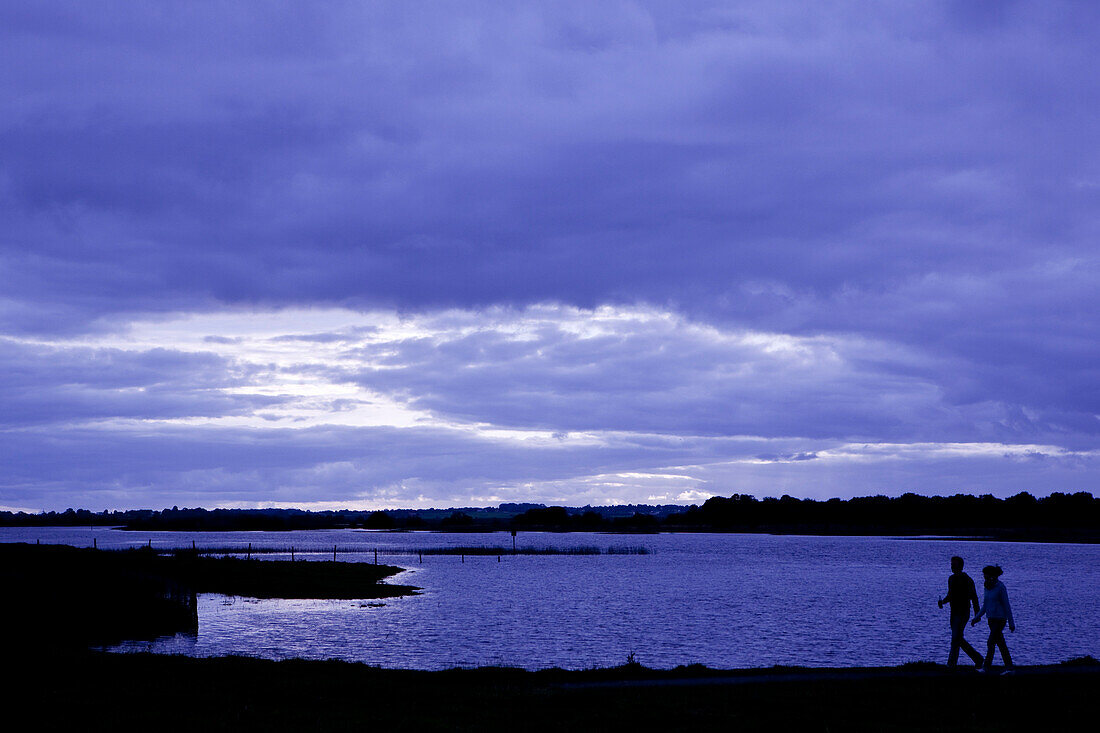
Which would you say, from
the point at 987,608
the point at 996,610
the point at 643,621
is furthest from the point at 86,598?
the point at 996,610

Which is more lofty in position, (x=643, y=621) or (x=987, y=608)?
(x=987, y=608)

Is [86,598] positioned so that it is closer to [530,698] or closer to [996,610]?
[530,698]

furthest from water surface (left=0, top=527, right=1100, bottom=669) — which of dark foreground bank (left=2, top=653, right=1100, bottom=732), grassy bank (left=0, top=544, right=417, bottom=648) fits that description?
dark foreground bank (left=2, top=653, right=1100, bottom=732)

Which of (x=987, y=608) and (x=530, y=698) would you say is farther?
(x=987, y=608)

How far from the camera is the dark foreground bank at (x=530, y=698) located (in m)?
18.1

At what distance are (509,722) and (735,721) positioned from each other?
425cm

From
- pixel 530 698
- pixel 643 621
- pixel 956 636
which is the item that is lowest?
pixel 643 621

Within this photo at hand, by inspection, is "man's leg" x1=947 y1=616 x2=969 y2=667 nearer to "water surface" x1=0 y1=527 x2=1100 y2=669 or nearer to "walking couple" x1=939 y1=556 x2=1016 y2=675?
"walking couple" x1=939 y1=556 x2=1016 y2=675

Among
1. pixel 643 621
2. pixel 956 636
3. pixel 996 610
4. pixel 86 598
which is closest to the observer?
pixel 996 610

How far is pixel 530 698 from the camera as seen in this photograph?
20688mm

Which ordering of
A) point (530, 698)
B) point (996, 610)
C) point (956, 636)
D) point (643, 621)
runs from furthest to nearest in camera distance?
1. point (643, 621)
2. point (956, 636)
3. point (996, 610)
4. point (530, 698)

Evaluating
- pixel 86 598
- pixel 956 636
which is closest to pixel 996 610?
pixel 956 636

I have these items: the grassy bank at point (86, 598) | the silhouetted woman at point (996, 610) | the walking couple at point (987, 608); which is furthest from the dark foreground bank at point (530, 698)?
the grassy bank at point (86, 598)

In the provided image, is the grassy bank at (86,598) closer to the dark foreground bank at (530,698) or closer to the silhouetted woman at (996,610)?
the dark foreground bank at (530,698)
